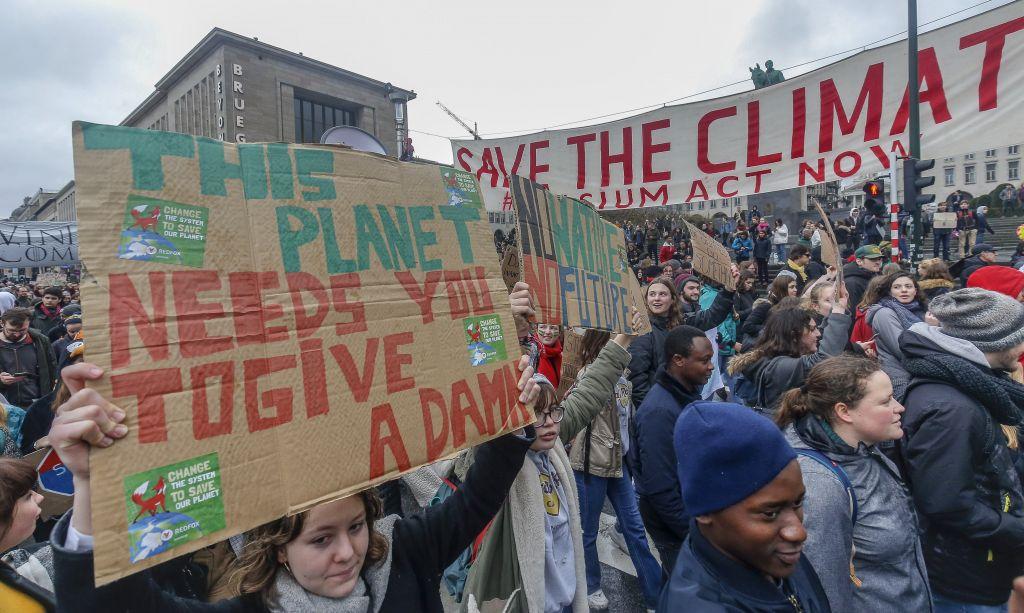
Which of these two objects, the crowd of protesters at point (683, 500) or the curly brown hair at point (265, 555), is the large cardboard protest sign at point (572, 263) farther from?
the curly brown hair at point (265, 555)

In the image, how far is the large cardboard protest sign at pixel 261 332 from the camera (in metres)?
1.20

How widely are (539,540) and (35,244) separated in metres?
15.4


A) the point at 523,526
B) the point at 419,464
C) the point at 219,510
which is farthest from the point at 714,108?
the point at 219,510

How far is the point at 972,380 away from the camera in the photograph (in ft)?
7.70

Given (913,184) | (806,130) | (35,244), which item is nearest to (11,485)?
(806,130)

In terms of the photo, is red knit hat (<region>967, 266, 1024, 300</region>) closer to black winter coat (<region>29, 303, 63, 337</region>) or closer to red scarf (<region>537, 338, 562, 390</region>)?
red scarf (<region>537, 338, 562, 390</region>)

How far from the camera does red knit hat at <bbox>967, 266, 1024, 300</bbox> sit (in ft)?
14.4

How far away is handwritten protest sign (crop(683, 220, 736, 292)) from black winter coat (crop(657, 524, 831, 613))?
9.36 ft

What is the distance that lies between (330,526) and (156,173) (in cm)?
100

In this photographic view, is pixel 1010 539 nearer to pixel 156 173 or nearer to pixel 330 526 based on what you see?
pixel 330 526

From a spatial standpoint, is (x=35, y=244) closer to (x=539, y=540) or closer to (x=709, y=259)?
(x=709, y=259)

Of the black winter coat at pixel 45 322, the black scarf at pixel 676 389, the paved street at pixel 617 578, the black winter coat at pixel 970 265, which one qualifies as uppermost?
the black winter coat at pixel 970 265

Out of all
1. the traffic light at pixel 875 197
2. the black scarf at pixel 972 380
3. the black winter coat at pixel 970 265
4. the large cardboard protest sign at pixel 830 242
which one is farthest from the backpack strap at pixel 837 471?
the traffic light at pixel 875 197

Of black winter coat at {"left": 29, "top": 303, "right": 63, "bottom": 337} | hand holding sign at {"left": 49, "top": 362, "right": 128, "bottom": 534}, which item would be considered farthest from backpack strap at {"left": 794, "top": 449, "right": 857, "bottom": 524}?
black winter coat at {"left": 29, "top": 303, "right": 63, "bottom": 337}
